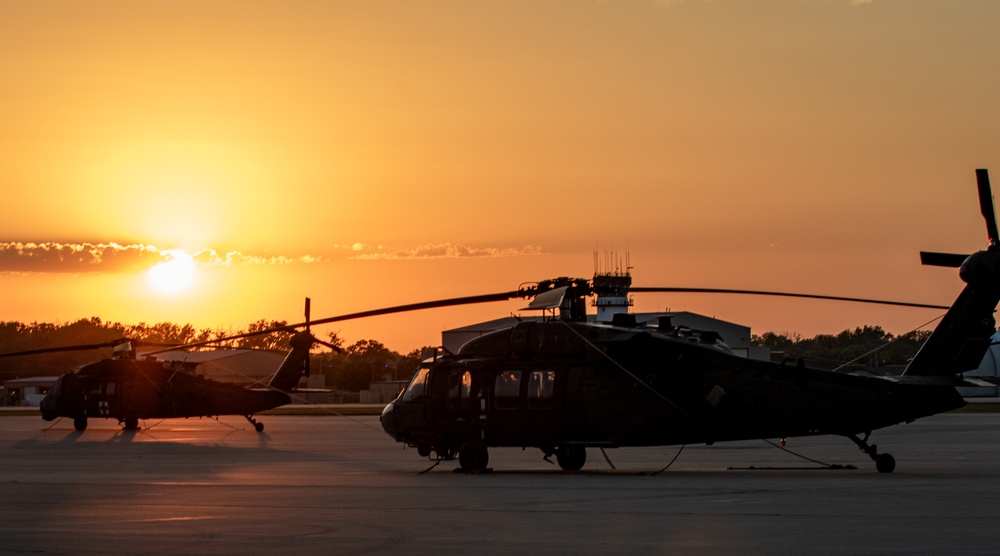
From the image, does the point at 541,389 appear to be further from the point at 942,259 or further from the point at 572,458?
the point at 942,259

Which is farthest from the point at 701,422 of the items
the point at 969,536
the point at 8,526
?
the point at 8,526

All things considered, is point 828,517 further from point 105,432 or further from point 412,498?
point 105,432

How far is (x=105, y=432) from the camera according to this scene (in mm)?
48531

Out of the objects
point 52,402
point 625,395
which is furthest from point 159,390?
point 625,395

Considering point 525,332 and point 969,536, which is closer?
point 969,536

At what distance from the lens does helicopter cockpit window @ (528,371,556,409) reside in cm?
2533

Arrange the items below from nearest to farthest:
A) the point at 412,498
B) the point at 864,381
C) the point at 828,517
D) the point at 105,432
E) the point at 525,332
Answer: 1. the point at 828,517
2. the point at 412,498
3. the point at 864,381
4. the point at 525,332
5. the point at 105,432

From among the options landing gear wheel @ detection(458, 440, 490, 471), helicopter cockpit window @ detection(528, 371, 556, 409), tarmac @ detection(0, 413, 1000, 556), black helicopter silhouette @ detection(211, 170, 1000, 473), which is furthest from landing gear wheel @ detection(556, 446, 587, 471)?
landing gear wheel @ detection(458, 440, 490, 471)

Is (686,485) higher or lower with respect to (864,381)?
lower

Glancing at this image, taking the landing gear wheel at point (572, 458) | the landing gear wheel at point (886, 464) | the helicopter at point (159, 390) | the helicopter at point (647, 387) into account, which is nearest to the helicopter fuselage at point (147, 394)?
the helicopter at point (159, 390)

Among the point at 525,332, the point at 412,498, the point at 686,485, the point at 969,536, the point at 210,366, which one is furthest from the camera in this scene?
the point at 210,366

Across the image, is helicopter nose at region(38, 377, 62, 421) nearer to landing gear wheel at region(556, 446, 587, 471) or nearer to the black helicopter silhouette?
the black helicopter silhouette

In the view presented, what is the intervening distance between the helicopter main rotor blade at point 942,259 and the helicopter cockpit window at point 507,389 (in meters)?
8.23

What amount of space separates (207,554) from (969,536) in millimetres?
8026
